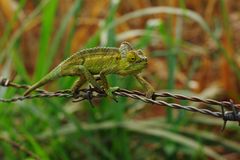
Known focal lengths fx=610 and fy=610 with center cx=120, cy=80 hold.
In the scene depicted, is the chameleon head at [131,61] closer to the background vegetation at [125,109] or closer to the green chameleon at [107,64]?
the green chameleon at [107,64]

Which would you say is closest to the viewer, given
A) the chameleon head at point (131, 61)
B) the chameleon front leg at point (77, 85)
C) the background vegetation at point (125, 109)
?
the chameleon head at point (131, 61)

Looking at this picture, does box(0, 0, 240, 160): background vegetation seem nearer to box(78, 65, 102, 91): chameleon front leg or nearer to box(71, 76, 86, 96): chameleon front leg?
box(71, 76, 86, 96): chameleon front leg

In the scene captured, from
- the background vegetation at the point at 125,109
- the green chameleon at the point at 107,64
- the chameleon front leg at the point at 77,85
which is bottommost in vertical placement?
the chameleon front leg at the point at 77,85

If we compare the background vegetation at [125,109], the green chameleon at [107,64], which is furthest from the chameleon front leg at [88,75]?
the background vegetation at [125,109]

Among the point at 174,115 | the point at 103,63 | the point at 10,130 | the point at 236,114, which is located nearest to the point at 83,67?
the point at 103,63

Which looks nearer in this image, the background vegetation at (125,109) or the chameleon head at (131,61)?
the chameleon head at (131,61)

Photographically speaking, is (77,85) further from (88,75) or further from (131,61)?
(131,61)

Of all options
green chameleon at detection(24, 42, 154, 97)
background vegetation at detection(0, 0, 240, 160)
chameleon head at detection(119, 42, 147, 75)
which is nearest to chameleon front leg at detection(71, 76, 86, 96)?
green chameleon at detection(24, 42, 154, 97)
